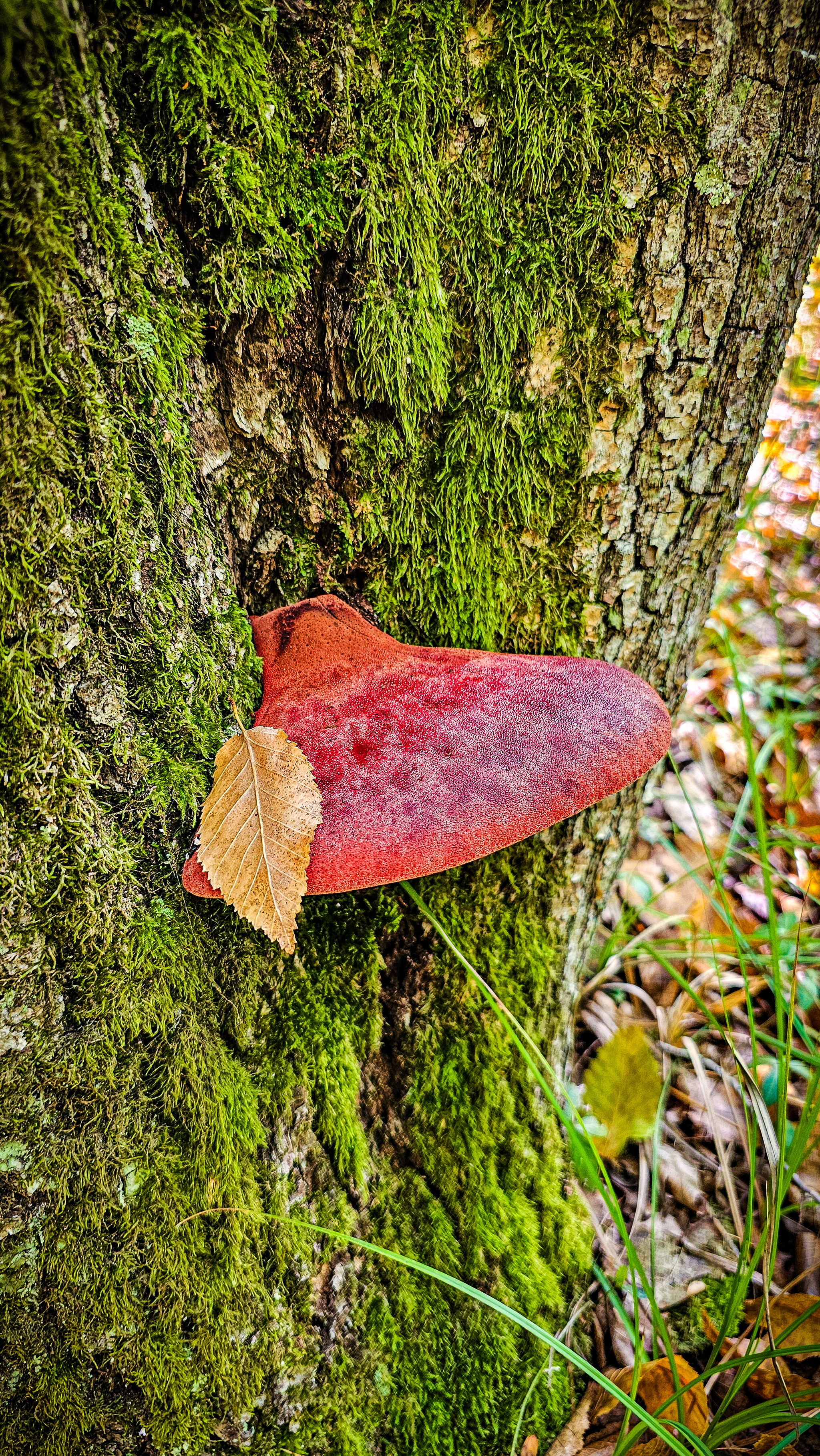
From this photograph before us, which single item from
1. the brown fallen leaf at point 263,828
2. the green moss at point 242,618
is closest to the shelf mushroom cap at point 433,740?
the brown fallen leaf at point 263,828

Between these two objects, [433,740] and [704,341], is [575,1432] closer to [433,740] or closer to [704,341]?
[433,740]

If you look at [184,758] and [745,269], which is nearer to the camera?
[184,758]

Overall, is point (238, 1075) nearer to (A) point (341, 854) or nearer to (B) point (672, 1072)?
(A) point (341, 854)

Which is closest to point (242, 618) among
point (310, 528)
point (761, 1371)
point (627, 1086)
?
point (310, 528)

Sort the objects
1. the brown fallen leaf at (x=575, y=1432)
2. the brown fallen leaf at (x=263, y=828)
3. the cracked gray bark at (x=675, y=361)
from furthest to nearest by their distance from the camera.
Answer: the brown fallen leaf at (x=575, y=1432) < the cracked gray bark at (x=675, y=361) < the brown fallen leaf at (x=263, y=828)

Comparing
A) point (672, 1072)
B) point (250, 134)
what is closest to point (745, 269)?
point (250, 134)

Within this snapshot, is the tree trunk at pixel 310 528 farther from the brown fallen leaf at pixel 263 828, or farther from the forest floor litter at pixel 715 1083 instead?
the forest floor litter at pixel 715 1083

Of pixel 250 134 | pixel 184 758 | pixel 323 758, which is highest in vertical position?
pixel 250 134

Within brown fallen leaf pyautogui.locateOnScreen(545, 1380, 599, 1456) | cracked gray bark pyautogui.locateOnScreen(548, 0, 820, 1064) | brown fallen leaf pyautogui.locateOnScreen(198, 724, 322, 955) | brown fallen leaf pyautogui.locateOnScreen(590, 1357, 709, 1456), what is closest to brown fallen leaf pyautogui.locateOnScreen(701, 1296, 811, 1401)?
brown fallen leaf pyautogui.locateOnScreen(590, 1357, 709, 1456)

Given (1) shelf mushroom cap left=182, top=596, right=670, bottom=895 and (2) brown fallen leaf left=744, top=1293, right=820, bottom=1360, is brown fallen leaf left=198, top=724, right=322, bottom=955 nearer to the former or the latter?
(1) shelf mushroom cap left=182, top=596, right=670, bottom=895

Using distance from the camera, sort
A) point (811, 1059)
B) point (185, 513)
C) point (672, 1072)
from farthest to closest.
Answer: point (672, 1072) < point (811, 1059) < point (185, 513)
